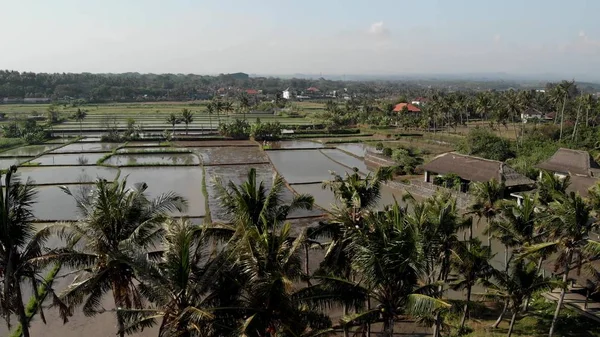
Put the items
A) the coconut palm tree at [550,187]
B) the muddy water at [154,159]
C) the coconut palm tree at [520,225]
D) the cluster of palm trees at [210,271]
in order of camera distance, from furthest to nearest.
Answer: the muddy water at [154,159]
the coconut palm tree at [550,187]
the coconut palm tree at [520,225]
the cluster of palm trees at [210,271]

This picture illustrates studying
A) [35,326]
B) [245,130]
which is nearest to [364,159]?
[245,130]

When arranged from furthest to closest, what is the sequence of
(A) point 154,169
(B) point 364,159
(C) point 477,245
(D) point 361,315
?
1. (B) point 364,159
2. (A) point 154,169
3. (C) point 477,245
4. (D) point 361,315

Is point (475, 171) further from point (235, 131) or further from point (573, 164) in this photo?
point (235, 131)

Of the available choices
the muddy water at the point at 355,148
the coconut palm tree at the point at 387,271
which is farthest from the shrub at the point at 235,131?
the coconut palm tree at the point at 387,271

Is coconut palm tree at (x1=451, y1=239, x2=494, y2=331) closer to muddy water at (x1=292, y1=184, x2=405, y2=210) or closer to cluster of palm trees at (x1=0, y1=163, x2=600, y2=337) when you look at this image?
cluster of palm trees at (x1=0, y1=163, x2=600, y2=337)

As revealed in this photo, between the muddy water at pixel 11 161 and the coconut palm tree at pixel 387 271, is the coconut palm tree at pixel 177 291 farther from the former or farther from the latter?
the muddy water at pixel 11 161

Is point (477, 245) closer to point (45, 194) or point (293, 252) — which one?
point (293, 252)

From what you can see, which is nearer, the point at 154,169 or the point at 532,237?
the point at 532,237
